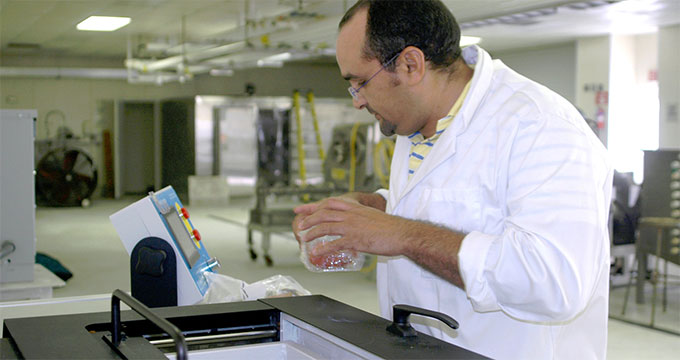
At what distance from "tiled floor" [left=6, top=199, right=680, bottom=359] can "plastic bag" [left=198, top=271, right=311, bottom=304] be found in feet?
11.1

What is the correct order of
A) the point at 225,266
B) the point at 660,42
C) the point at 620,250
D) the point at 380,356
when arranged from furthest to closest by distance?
the point at 660,42 → the point at 225,266 → the point at 620,250 → the point at 380,356

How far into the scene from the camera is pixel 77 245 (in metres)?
8.51

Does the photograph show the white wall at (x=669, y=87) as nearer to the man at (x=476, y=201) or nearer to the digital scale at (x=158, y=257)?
the man at (x=476, y=201)

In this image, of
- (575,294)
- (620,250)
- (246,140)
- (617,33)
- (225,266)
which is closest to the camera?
(575,294)

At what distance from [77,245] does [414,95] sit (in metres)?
7.88

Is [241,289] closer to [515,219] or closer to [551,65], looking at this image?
[515,219]

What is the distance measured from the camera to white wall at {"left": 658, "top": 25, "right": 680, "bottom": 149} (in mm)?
8820

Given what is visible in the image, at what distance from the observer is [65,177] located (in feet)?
40.5

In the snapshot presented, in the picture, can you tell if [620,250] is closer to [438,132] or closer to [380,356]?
[438,132]

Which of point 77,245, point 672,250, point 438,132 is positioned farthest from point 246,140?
point 438,132

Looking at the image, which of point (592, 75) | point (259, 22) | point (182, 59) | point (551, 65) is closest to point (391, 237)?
point (259, 22)

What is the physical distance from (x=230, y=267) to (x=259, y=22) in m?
3.05

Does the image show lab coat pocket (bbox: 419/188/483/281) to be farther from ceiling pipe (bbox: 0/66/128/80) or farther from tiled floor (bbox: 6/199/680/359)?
ceiling pipe (bbox: 0/66/128/80)

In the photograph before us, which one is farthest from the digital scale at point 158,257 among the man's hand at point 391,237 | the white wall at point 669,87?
the white wall at point 669,87
